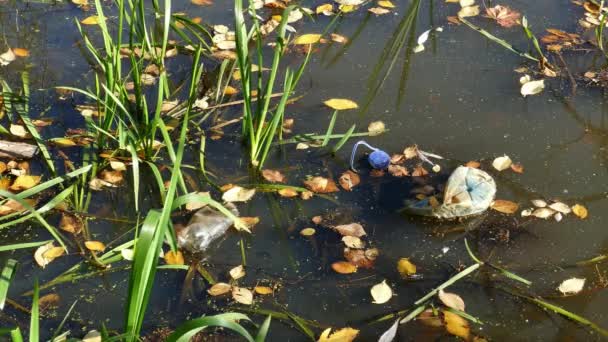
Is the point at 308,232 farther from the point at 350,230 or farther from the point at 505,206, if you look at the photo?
the point at 505,206

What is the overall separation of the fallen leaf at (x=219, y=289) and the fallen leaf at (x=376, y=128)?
99 cm

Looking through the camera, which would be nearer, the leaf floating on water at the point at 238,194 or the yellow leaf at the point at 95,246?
the yellow leaf at the point at 95,246

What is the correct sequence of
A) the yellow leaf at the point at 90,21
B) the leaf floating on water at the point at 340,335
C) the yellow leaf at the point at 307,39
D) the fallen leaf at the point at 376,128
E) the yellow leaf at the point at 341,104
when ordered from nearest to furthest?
1. the leaf floating on water at the point at 340,335
2. the fallen leaf at the point at 376,128
3. the yellow leaf at the point at 341,104
4. the yellow leaf at the point at 307,39
5. the yellow leaf at the point at 90,21

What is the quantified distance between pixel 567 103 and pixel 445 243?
3.51 feet

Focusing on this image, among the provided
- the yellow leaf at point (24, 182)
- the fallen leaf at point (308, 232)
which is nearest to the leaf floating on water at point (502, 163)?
the fallen leaf at point (308, 232)

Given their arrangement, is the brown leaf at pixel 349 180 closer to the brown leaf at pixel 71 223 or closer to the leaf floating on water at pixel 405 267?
the leaf floating on water at pixel 405 267

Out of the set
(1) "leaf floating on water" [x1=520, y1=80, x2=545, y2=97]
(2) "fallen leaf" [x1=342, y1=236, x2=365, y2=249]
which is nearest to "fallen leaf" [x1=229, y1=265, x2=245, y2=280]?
(2) "fallen leaf" [x1=342, y1=236, x2=365, y2=249]

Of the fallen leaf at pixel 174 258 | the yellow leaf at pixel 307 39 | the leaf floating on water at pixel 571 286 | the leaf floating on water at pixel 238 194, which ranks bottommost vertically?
the leaf floating on water at pixel 571 286

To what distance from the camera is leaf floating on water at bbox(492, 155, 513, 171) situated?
2.78 meters

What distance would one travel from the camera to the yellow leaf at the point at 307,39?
11.4 ft

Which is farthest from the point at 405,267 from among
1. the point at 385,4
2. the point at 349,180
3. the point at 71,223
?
the point at 385,4

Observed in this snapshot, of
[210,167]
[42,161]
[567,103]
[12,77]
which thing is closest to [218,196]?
[210,167]

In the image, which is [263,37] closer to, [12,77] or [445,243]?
[12,77]

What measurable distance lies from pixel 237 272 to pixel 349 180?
24.6 inches
